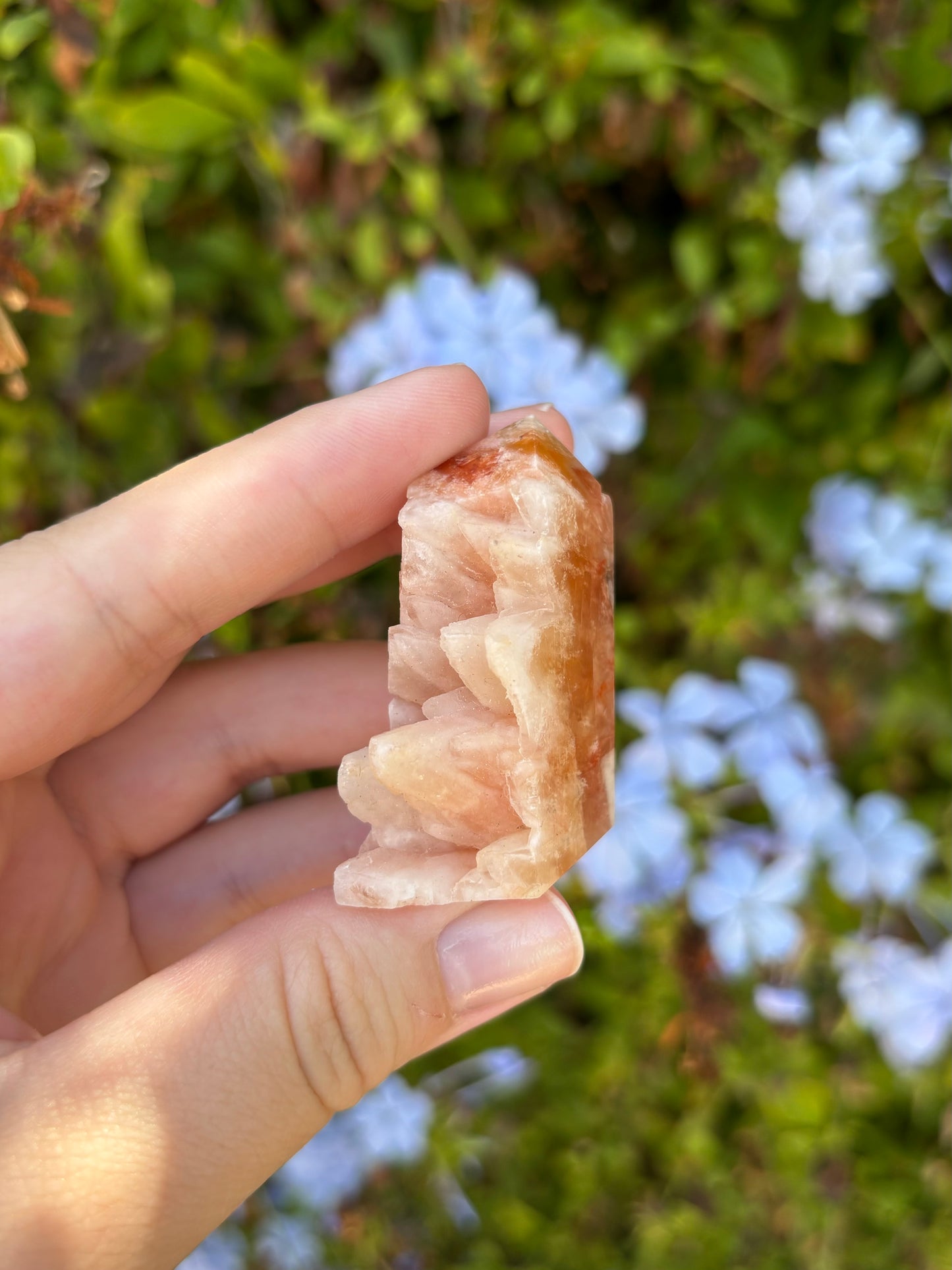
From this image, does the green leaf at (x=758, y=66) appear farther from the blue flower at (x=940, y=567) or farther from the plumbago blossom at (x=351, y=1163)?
the plumbago blossom at (x=351, y=1163)

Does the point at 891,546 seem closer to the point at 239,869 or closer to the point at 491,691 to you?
the point at 491,691

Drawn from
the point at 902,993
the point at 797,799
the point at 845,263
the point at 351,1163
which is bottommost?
the point at 351,1163

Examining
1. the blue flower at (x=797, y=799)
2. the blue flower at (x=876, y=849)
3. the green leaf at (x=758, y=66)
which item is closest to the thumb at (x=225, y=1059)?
the blue flower at (x=797, y=799)

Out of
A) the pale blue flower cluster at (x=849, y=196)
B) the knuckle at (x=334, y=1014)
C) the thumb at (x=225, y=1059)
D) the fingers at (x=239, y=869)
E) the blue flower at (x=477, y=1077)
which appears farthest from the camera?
the blue flower at (x=477, y=1077)

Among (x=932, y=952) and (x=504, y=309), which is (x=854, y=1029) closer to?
(x=932, y=952)

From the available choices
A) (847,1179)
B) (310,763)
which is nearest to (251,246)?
(310,763)

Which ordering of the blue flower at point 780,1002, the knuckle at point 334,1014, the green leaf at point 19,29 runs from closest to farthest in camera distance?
the knuckle at point 334,1014 < the green leaf at point 19,29 < the blue flower at point 780,1002

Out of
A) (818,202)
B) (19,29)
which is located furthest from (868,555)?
(19,29)
